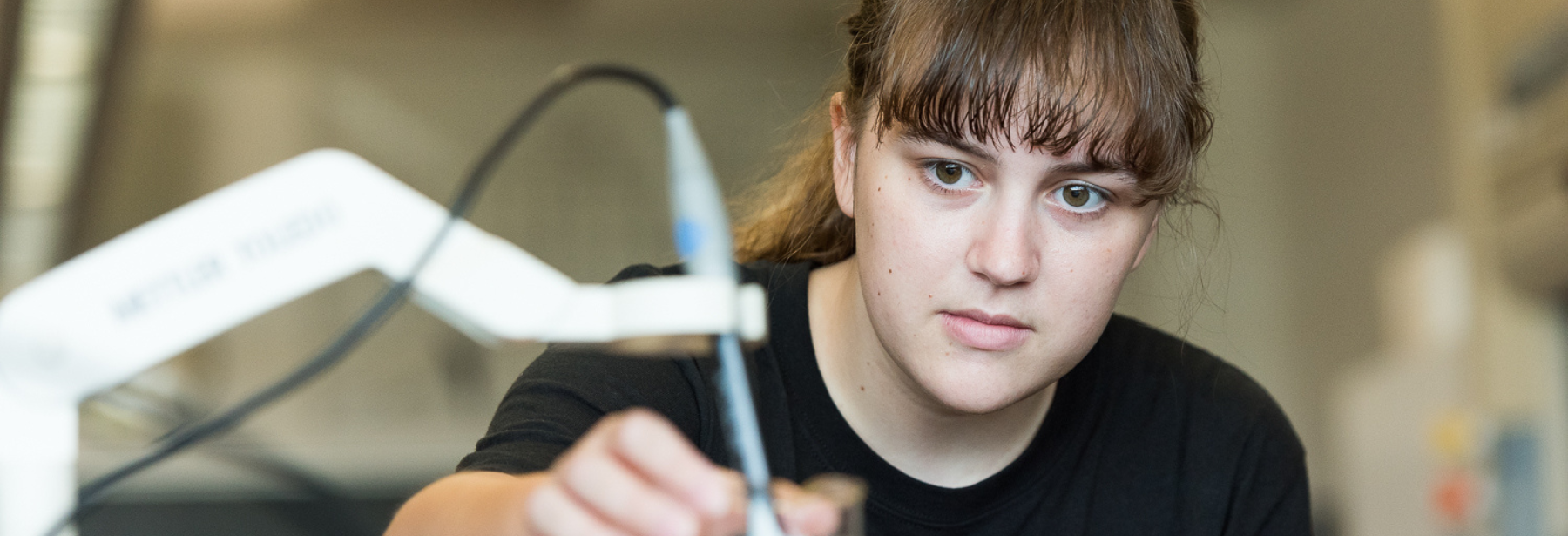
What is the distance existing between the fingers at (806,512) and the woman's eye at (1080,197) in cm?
49

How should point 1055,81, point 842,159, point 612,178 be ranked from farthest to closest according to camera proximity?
point 612,178, point 842,159, point 1055,81

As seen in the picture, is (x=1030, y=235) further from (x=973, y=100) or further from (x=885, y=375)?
(x=885, y=375)

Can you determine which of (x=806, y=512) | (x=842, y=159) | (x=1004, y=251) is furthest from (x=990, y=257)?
(x=806, y=512)

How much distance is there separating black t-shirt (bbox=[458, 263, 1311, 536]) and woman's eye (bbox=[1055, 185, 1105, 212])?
262 millimetres

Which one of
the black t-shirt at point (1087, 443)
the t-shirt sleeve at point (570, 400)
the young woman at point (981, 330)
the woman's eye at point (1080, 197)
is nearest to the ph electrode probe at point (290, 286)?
the young woman at point (981, 330)

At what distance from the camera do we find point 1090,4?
0.88 m

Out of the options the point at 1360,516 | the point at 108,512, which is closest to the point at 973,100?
the point at 108,512

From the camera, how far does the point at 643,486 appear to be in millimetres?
478

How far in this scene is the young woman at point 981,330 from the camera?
2.82 ft

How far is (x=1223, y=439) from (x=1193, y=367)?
0.26 feet

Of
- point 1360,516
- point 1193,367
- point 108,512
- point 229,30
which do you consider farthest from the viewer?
point 229,30

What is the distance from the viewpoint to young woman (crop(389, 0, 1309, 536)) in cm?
86

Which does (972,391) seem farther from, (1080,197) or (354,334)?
(354,334)

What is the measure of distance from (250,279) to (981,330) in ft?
1.72
